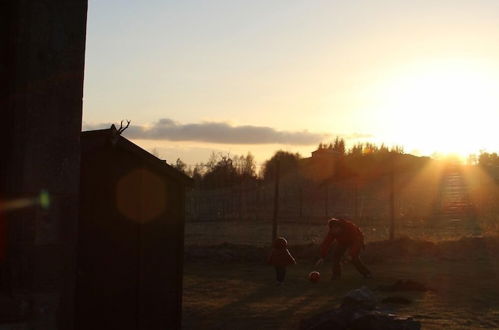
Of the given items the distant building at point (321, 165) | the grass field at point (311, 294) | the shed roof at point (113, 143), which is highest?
the distant building at point (321, 165)

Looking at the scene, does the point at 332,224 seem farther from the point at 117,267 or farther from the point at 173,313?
the point at 117,267

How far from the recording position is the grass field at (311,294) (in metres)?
11.0

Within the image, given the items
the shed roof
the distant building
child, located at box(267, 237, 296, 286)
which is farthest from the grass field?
the distant building

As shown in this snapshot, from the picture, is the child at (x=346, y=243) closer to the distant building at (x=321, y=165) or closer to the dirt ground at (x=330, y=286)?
the dirt ground at (x=330, y=286)

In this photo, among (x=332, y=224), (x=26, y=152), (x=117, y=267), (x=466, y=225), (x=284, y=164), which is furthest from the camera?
(x=284, y=164)

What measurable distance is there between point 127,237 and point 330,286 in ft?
26.5

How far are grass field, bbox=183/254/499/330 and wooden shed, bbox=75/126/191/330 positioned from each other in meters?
1.87

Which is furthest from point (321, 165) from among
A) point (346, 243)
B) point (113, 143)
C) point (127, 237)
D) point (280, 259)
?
point (113, 143)

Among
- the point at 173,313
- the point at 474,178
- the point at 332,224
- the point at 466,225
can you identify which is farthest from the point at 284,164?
the point at 173,313

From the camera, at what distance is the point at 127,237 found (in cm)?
837

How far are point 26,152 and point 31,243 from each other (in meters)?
0.70

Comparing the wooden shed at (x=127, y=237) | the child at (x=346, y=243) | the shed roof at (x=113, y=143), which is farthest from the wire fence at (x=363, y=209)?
the shed roof at (x=113, y=143)

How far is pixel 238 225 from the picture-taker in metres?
36.0

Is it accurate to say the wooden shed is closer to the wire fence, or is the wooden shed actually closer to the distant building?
the wire fence
